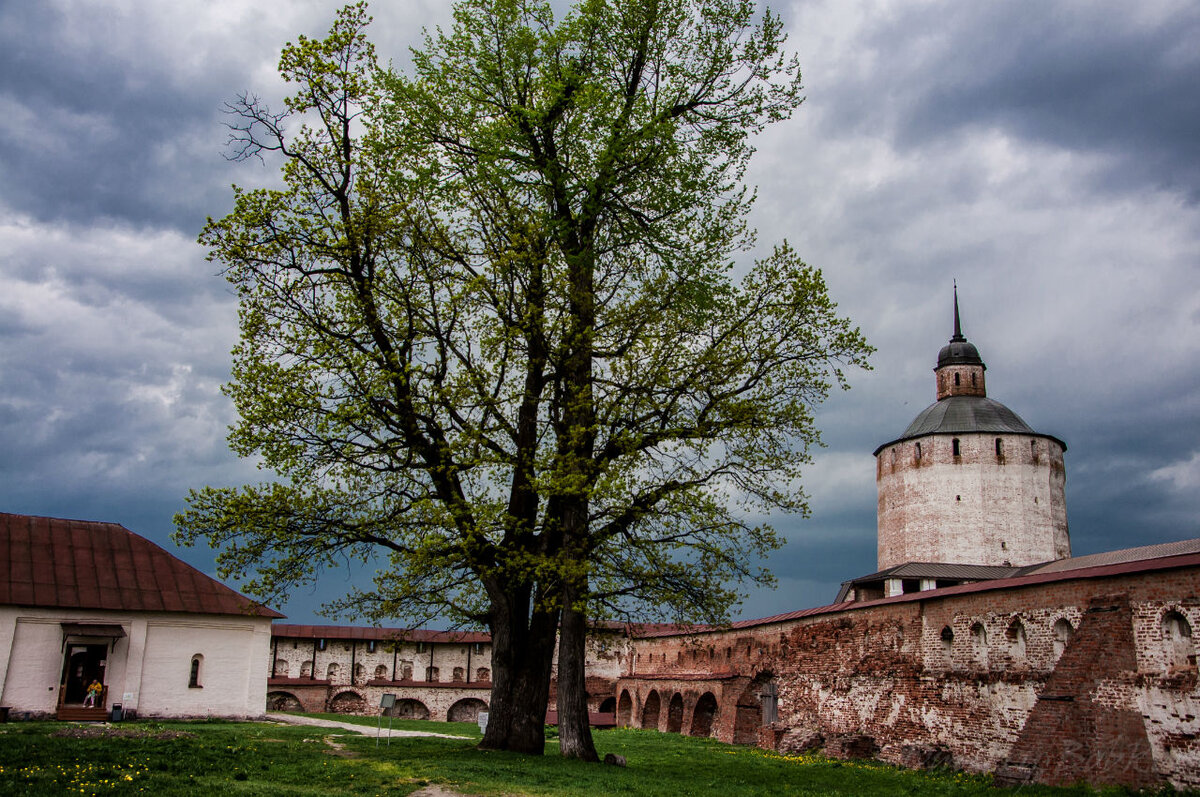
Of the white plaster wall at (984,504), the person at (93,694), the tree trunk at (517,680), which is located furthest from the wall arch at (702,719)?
the tree trunk at (517,680)

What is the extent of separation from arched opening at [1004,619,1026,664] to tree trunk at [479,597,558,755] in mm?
8836

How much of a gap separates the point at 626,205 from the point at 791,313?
343 cm

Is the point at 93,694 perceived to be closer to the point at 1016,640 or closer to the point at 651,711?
the point at 1016,640

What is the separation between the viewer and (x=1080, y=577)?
51.1 ft

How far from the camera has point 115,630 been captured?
22.5m

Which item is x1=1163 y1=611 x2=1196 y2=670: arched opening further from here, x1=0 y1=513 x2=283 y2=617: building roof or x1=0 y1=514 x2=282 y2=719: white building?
x1=0 y1=514 x2=282 y2=719: white building

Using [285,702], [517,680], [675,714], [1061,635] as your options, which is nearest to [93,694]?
[517,680]

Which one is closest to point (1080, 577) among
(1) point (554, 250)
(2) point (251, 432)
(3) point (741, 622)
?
(1) point (554, 250)

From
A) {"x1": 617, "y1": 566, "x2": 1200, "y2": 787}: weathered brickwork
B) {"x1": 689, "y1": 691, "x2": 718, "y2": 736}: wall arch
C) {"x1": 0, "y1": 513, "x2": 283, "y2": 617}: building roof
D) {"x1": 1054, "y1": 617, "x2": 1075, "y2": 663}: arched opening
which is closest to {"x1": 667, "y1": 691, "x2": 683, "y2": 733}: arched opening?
{"x1": 689, "y1": 691, "x2": 718, "y2": 736}: wall arch

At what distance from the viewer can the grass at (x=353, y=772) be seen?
31.0 ft

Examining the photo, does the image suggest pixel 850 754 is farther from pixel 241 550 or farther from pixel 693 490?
pixel 241 550

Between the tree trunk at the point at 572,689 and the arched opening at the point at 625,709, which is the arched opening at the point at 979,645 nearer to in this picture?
the tree trunk at the point at 572,689

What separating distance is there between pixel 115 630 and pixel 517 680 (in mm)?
13039

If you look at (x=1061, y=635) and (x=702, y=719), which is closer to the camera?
(x=1061, y=635)
